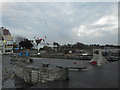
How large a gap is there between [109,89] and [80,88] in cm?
118

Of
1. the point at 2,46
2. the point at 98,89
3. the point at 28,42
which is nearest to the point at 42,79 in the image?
the point at 98,89

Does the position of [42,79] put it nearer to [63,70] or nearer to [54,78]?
[54,78]

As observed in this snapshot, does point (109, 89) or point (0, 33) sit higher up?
point (0, 33)

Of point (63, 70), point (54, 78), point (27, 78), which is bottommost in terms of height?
point (27, 78)

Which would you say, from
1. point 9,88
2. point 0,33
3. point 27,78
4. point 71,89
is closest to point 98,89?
point 71,89

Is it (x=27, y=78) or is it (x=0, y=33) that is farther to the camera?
(x=0, y=33)

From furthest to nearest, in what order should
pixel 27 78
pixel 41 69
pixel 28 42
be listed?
pixel 28 42 < pixel 27 78 < pixel 41 69

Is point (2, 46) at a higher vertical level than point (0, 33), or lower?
lower

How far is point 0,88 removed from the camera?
291 inches

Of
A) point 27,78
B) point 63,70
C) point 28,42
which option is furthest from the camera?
point 28,42

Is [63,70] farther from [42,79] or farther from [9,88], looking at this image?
[9,88]

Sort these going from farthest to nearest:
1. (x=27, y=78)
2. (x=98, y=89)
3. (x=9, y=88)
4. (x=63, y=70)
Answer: (x=27, y=78) → (x=9, y=88) → (x=63, y=70) → (x=98, y=89)

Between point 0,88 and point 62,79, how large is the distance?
5251 millimetres

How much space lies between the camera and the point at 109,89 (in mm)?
4027
